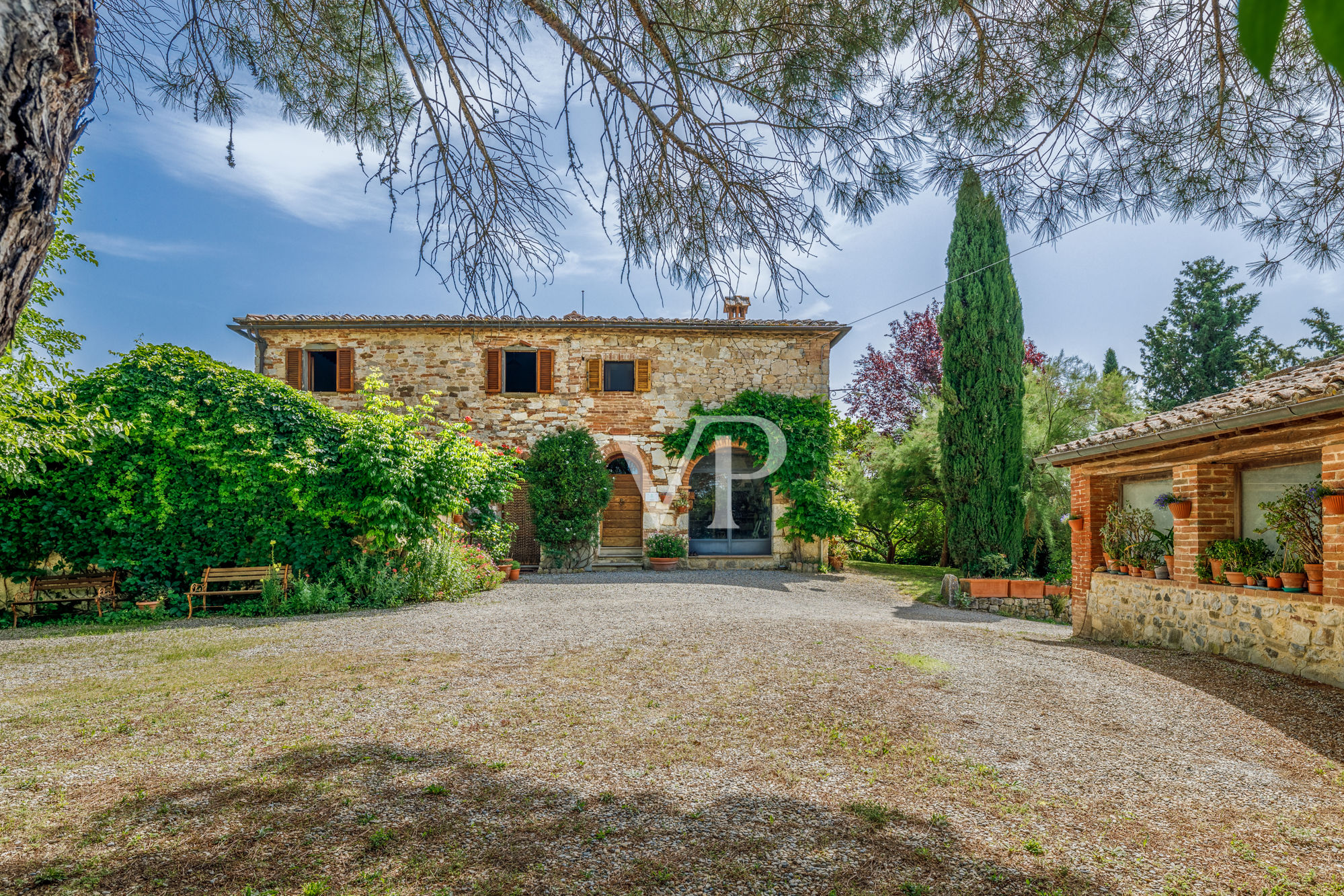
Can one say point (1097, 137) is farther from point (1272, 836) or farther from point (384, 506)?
point (384, 506)

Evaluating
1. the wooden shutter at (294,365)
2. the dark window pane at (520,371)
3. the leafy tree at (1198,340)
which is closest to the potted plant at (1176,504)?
the dark window pane at (520,371)

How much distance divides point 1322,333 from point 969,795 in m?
25.9

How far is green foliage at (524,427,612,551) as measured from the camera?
42.7 feet

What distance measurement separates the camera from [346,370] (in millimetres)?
13820

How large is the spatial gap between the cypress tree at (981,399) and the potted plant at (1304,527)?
7.88m

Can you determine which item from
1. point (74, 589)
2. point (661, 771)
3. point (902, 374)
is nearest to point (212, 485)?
point (74, 589)

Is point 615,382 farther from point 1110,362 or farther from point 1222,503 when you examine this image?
point 1110,362

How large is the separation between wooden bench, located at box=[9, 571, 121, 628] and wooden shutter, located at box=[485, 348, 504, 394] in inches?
279

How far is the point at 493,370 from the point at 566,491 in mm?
3073

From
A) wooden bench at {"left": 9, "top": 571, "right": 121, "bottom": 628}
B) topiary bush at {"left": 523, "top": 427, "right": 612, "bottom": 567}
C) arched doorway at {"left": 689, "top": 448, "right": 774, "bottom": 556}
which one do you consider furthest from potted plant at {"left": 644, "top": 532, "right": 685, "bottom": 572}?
wooden bench at {"left": 9, "top": 571, "right": 121, "bottom": 628}

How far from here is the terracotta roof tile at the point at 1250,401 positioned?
4.55 m

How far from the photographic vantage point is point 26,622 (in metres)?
7.62

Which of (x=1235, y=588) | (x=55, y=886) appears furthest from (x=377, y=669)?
(x=1235, y=588)

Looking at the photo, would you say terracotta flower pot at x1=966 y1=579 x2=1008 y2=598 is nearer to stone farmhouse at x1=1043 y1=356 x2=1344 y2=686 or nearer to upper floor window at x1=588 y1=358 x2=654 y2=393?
stone farmhouse at x1=1043 y1=356 x2=1344 y2=686
